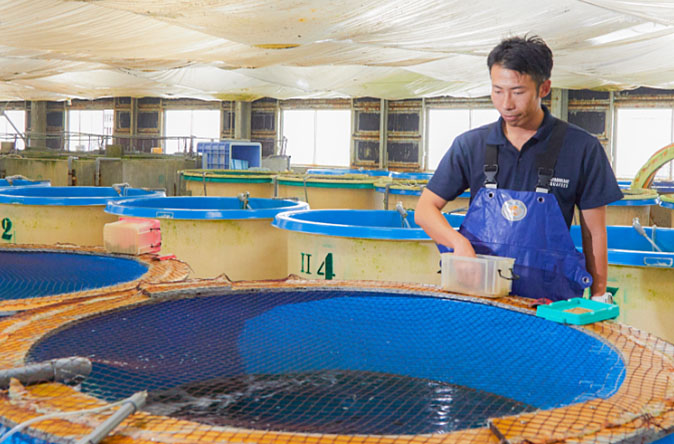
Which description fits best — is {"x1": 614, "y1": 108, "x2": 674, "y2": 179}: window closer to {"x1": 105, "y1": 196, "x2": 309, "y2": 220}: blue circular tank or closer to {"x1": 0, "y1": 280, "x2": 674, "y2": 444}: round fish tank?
{"x1": 105, "y1": 196, "x2": 309, "y2": 220}: blue circular tank

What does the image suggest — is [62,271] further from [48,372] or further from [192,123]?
[192,123]

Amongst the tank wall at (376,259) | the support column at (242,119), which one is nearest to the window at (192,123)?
the support column at (242,119)

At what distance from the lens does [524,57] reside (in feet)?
7.63

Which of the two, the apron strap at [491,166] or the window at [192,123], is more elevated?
the window at [192,123]

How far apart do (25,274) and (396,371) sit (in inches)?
74.1

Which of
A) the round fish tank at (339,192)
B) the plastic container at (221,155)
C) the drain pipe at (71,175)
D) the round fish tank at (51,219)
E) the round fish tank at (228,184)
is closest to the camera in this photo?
the round fish tank at (51,219)

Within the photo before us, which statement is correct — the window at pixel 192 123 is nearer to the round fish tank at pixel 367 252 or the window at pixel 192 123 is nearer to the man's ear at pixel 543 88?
the round fish tank at pixel 367 252

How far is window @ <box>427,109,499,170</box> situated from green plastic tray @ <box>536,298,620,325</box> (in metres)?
18.0

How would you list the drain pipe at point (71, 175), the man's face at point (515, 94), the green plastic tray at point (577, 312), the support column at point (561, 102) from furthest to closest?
the support column at point (561, 102) < the drain pipe at point (71, 175) < the man's face at point (515, 94) < the green plastic tray at point (577, 312)

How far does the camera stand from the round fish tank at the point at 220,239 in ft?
17.4

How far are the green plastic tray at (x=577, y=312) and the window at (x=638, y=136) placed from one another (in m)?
16.6

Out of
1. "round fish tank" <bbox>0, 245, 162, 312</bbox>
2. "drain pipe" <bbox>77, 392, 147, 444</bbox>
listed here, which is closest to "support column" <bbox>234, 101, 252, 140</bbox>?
"round fish tank" <bbox>0, 245, 162, 312</bbox>

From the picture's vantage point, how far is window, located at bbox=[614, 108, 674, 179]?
17188mm

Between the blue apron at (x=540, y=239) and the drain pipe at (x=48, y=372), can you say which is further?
the blue apron at (x=540, y=239)
